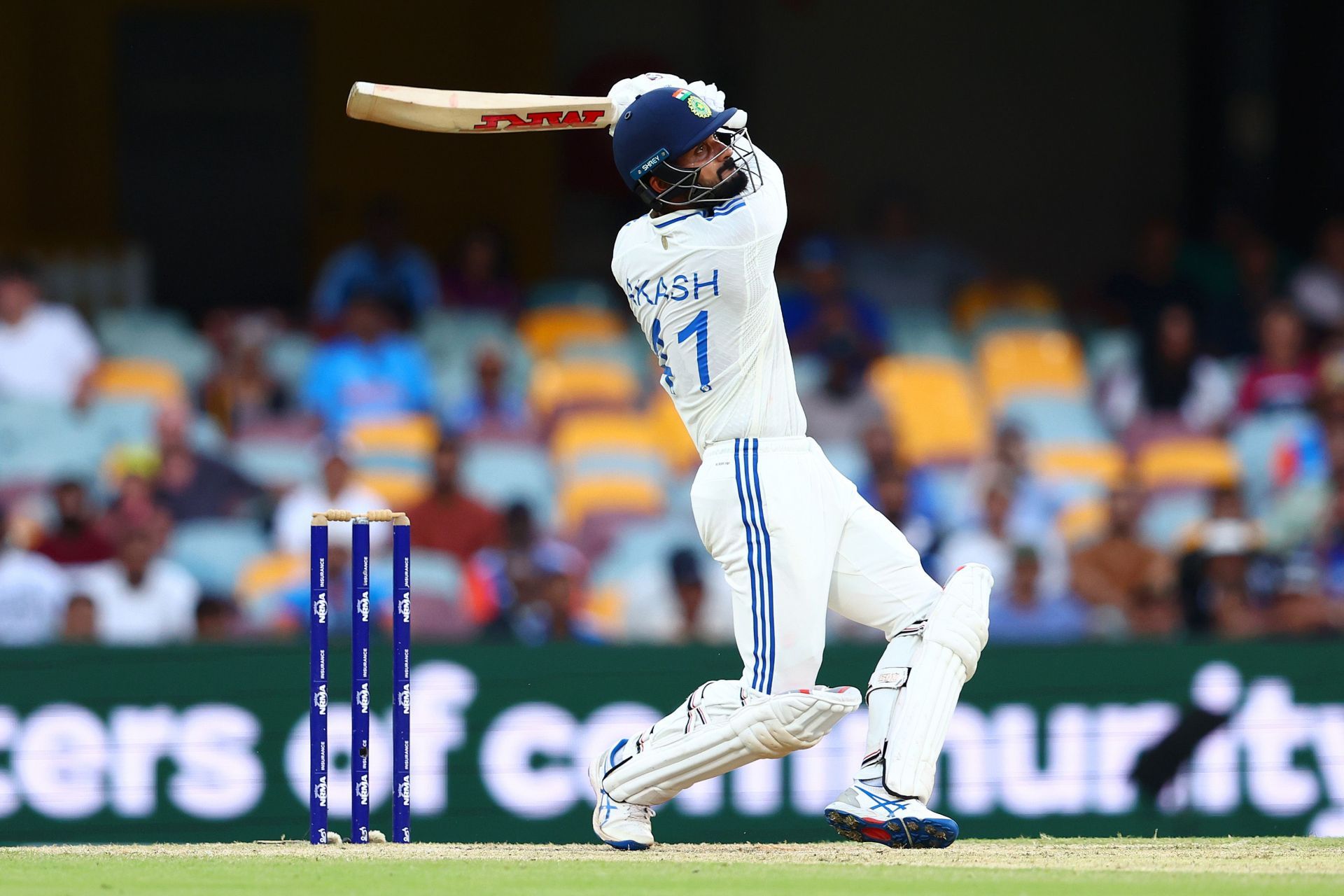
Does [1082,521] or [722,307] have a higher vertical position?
[722,307]

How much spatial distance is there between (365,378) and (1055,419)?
11.7ft

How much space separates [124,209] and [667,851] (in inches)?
356

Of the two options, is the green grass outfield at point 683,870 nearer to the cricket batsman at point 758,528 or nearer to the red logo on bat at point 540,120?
the cricket batsman at point 758,528

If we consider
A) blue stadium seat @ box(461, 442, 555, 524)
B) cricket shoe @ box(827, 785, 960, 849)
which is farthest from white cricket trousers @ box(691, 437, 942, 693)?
blue stadium seat @ box(461, 442, 555, 524)

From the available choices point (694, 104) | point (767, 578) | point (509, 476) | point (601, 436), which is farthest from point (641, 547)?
point (694, 104)

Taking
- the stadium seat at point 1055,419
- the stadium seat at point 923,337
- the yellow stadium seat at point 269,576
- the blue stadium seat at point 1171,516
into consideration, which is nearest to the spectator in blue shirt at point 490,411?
the yellow stadium seat at point 269,576

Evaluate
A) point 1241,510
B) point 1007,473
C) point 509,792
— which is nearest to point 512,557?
point 509,792

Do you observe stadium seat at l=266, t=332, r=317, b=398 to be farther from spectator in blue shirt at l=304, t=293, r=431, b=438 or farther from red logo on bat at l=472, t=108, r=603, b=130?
red logo on bat at l=472, t=108, r=603, b=130

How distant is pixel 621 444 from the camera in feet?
33.9

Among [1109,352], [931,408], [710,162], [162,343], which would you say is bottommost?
[931,408]

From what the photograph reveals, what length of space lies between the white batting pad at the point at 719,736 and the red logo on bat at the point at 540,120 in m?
1.51

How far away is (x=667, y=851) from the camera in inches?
213

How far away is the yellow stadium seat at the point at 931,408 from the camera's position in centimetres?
1056

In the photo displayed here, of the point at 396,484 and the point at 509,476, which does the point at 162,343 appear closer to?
the point at 396,484
